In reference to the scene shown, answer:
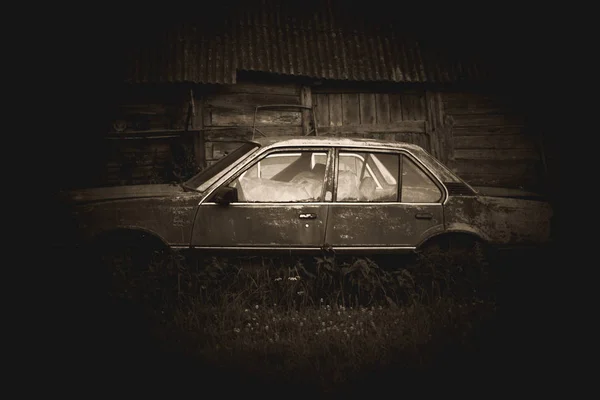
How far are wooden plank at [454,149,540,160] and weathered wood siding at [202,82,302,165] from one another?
11.7 feet

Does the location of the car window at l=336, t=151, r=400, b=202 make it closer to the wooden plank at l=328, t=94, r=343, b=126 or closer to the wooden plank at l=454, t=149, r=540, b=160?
the wooden plank at l=328, t=94, r=343, b=126

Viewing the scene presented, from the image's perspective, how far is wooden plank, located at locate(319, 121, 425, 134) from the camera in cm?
1038

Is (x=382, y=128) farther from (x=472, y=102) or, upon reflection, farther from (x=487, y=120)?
(x=487, y=120)

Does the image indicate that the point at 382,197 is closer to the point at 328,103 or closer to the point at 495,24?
the point at 328,103

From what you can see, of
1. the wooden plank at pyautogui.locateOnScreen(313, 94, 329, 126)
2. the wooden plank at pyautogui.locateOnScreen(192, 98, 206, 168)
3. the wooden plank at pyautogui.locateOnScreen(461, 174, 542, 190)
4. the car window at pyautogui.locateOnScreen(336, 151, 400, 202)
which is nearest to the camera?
the car window at pyautogui.locateOnScreen(336, 151, 400, 202)

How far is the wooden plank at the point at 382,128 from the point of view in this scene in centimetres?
1038

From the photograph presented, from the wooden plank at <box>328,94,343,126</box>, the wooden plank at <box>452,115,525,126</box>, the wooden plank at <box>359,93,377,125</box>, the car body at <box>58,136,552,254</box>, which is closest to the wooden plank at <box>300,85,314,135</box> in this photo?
the wooden plank at <box>328,94,343,126</box>

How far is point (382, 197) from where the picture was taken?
4.90 meters

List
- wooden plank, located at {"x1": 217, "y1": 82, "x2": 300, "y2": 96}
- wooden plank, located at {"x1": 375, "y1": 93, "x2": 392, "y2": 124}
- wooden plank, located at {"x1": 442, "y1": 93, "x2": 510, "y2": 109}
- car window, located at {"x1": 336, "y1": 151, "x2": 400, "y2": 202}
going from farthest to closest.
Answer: wooden plank, located at {"x1": 442, "y1": 93, "x2": 510, "y2": 109}
wooden plank, located at {"x1": 375, "y1": 93, "x2": 392, "y2": 124}
wooden plank, located at {"x1": 217, "y1": 82, "x2": 300, "y2": 96}
car window, located at {"x1": 336, "y1": 151, "x2": 400, "y2": 202}

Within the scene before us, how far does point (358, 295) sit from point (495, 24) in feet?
31.2

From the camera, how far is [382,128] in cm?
1052

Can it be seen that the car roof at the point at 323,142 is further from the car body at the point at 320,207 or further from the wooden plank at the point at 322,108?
the wooden plank at the point at 322,108

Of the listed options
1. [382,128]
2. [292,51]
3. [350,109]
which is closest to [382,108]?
[382,128]

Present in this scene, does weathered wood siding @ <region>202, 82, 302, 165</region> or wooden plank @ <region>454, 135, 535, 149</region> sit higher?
weathered wood siding @ <region>202, 82, 302, 165</region>
